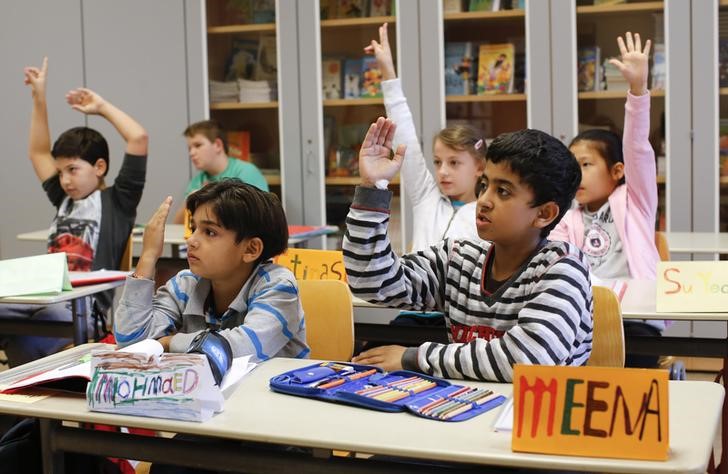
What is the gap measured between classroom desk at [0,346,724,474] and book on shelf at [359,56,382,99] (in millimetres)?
3074

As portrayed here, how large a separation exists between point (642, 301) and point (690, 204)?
5.94 feet

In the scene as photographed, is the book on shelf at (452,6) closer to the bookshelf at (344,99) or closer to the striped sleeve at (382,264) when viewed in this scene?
the bookshelf at (344,99)

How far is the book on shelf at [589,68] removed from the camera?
14.0 feet

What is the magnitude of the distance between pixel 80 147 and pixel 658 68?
2.49m

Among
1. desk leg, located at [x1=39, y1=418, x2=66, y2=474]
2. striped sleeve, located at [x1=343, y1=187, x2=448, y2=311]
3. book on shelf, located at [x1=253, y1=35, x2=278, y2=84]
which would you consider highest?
book on shelf, located at [x1=253, y1=35, x2=278, y2=84]

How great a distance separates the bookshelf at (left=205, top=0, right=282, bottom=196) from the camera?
15.6 ft

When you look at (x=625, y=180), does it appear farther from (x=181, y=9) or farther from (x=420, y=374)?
(x=181, y=9)

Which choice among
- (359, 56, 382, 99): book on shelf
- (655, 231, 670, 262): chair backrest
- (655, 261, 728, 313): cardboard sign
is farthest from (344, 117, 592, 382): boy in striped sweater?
(359, 56, 382, 99): book on shelf

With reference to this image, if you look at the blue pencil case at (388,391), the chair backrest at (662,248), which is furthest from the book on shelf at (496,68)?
the blue pencil case at (388,391)

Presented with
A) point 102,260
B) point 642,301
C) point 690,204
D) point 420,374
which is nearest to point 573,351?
point 420,374

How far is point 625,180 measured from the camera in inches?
116

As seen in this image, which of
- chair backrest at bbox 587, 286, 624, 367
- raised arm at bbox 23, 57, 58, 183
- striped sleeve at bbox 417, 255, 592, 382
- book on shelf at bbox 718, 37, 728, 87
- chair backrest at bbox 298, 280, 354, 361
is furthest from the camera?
book on shelf at bbox 718, 37, 728, 87

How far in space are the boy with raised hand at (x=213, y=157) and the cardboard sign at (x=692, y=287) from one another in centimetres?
247

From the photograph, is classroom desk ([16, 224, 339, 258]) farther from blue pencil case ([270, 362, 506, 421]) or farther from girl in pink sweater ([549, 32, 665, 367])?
blue pencil case ([270, 362, 506, 421])
